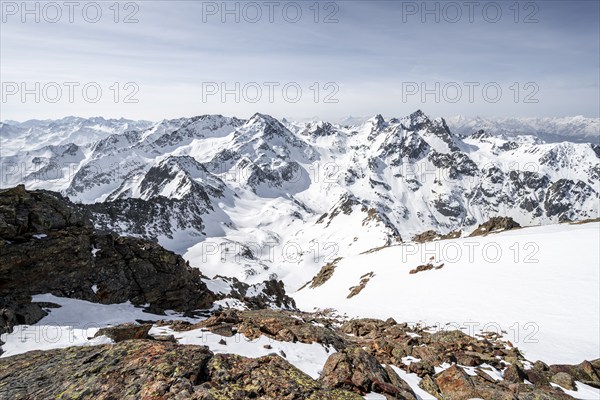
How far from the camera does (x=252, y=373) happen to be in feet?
32.5

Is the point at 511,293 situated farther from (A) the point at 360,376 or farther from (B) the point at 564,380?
(A) the point at 360,376

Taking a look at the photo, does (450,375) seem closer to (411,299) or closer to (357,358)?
(357,358)

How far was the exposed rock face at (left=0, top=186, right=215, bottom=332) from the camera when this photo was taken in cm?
2150

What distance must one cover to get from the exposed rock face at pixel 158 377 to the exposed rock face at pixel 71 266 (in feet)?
30.0

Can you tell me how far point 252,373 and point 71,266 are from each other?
22.0 metres

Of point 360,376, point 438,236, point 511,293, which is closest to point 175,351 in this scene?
point 360,376

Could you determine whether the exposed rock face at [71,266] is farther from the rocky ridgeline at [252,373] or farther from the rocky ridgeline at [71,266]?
the rocky ridgeline at [252,373]

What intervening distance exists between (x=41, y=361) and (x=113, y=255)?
18012mm

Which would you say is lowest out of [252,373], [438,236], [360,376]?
[438,236]

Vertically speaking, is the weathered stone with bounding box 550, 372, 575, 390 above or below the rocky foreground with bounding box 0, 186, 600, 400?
below

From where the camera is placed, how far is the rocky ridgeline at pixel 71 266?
70.3ft

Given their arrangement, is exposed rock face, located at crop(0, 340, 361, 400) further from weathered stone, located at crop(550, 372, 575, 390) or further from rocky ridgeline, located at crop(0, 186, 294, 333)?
weathered stone, located at crop(550, 372, 575, 390)

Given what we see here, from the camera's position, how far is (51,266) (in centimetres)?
2350

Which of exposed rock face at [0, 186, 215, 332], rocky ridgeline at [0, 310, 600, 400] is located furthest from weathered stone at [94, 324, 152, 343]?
exposed rock face at [0, 186, 215, 332]
